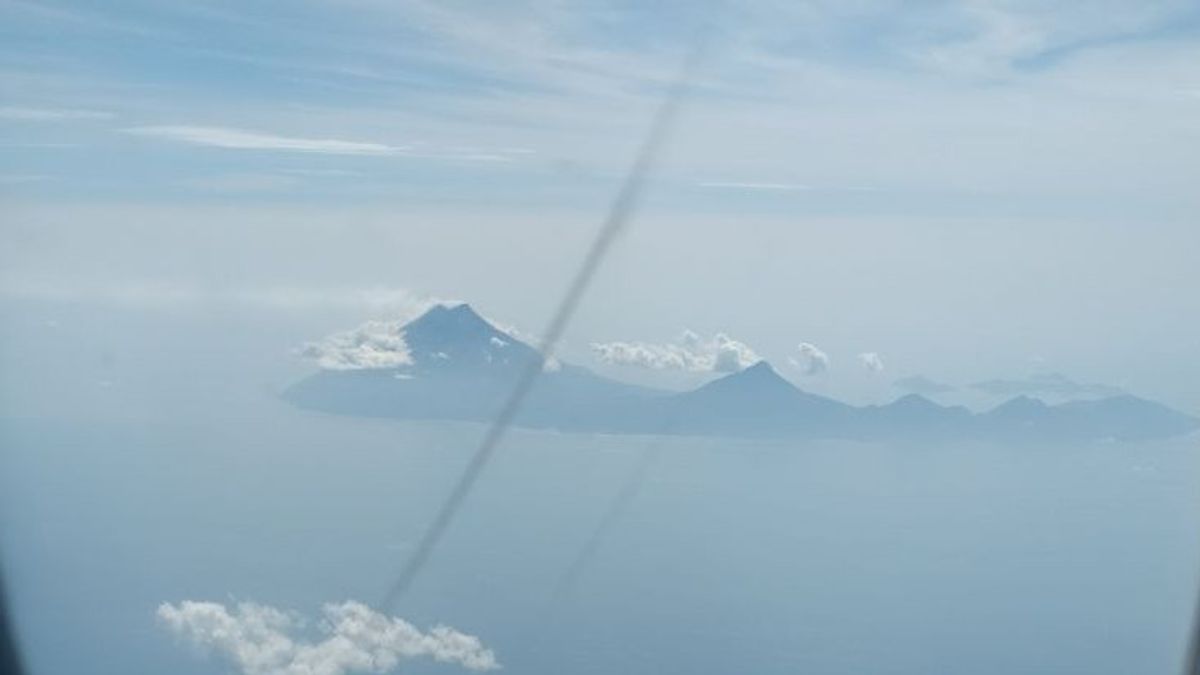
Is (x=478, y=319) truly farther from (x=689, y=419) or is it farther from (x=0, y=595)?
(x=0, y=595)

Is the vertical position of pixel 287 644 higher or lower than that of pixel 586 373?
lower

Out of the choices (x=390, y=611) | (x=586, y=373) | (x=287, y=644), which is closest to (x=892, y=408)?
(x=586, y=373)

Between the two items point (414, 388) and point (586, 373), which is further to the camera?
point (414, 388)

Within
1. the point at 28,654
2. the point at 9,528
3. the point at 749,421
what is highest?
the point at 749,421

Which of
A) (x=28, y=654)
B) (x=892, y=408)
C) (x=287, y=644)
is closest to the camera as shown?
(x=287, y=644)

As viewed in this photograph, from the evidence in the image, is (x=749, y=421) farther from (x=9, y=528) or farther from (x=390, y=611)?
(x=9, y=528)

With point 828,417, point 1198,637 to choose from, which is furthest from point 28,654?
point 1198,637

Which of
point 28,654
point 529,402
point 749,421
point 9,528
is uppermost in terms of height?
point 749,421

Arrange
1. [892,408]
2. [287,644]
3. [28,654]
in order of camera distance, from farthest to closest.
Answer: [892,408]
[28,654]
[287,644]

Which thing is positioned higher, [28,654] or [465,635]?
[465,635]
